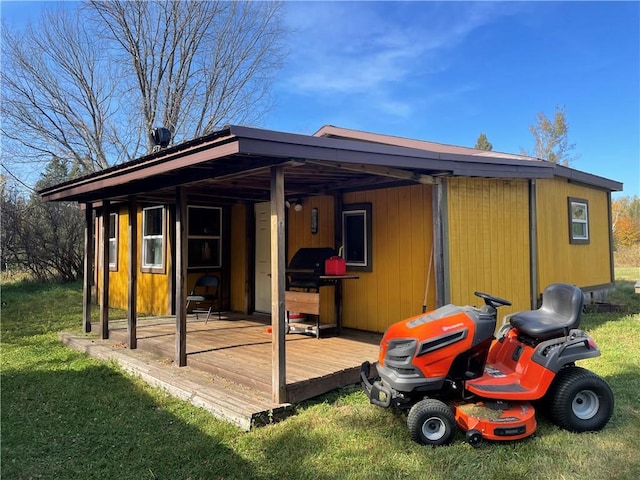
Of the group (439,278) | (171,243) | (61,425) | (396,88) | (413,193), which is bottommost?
(61,425)

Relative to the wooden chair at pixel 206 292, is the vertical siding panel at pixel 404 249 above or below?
above

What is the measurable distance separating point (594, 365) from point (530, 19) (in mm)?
6494

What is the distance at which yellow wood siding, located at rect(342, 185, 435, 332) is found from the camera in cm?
552

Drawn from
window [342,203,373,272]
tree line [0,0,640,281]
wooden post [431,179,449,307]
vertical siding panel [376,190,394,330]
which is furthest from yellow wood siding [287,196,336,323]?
tree line [0,0,640,281]

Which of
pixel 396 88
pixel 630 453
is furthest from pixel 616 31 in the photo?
pixel 630 453

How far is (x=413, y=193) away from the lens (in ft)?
18.5

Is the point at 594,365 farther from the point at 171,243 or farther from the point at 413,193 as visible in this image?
the point at 171,243

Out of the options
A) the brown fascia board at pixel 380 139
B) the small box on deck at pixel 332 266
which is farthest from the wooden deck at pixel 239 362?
the brown fascia board at pixel 380 139

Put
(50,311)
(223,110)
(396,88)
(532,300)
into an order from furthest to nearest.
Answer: (223,110), (396,88), (50,311), (532,300)

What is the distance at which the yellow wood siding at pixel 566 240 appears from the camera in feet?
22.7

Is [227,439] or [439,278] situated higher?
[439,278]

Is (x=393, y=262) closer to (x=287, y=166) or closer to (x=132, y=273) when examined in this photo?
(x=287, y=166)

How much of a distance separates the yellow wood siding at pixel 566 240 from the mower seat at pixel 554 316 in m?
3.68

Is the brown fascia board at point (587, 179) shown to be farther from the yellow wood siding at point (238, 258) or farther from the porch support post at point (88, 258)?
the porch support post at point (88, 258)
